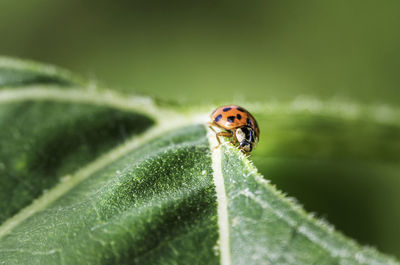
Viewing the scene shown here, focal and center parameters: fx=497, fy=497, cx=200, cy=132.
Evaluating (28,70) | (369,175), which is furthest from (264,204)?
(369,175)

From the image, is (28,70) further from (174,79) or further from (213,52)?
(213,52)

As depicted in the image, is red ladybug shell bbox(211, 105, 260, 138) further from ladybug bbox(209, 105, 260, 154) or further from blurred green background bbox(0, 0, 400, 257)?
blurred green background bbox(0, 0, 400, 257)

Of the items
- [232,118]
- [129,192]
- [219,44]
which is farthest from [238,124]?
[219,44]

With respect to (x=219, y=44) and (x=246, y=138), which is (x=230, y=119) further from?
(x=219, y=44)

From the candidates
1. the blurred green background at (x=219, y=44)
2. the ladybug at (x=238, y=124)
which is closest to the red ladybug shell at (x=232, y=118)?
the ladybug at (x=238, y=124)

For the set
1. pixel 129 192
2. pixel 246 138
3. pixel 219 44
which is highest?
pixel 219 44
